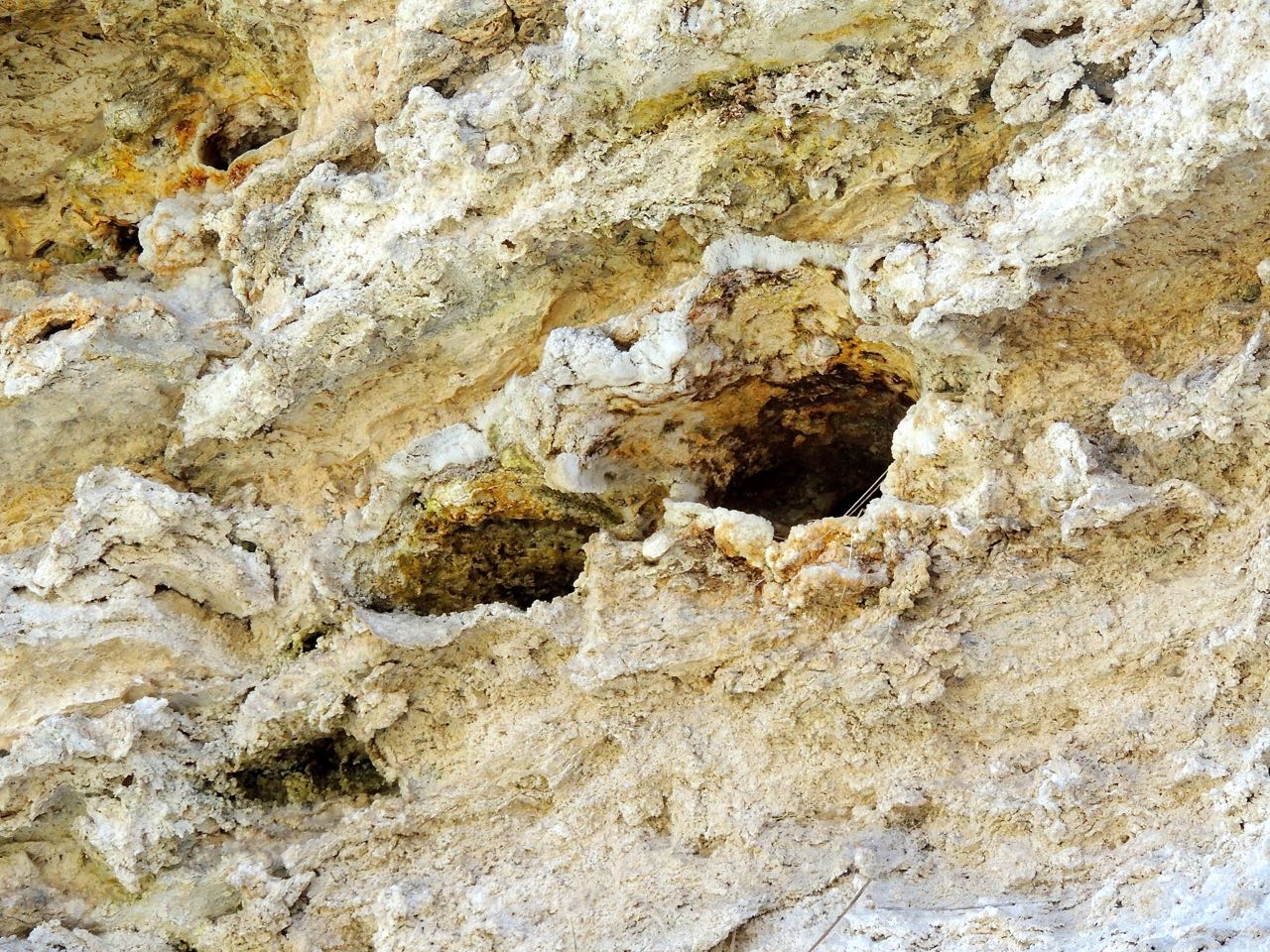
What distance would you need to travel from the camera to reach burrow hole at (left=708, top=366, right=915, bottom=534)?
327cm

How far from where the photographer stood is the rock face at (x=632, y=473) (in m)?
2.47

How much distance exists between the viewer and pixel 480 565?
348cm

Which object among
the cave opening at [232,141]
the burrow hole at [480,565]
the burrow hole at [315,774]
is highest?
the cave opening at [232,141]

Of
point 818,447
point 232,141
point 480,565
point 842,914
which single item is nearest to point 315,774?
point 480,565

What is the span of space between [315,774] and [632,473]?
1.25 meters

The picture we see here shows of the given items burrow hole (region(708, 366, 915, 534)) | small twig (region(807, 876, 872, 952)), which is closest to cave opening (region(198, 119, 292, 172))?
burrow hole (region(708, 366, 915, 534))

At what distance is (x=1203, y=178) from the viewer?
2.33 meters

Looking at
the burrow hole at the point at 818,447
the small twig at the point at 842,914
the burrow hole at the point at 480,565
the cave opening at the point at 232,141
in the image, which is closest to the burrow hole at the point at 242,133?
the cave opening at the point at 232,141

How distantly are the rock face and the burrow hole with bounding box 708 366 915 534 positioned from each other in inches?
0.7

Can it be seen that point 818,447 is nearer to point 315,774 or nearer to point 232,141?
point 315,774

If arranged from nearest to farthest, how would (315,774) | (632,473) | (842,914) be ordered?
(842,914)
(632,473)
(315,774)

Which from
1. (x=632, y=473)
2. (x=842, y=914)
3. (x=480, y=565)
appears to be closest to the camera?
(x=842, y=914)

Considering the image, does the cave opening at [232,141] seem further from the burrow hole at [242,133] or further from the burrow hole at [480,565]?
the burrow hole at [480,565]

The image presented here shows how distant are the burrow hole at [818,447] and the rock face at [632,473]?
2 centimetres
